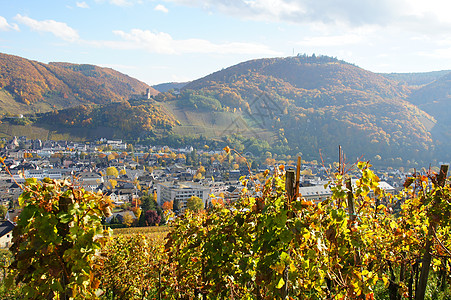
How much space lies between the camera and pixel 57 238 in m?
2.04

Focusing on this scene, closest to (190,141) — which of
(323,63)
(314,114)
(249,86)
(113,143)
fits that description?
(113,143)

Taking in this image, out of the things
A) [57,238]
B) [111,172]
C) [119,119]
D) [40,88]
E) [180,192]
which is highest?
[40,88]

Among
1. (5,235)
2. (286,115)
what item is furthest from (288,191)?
(286,115)

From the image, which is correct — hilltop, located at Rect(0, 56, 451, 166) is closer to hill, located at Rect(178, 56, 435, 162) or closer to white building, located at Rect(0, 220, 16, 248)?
hill, located at Rect(178, 56, 435, 162)

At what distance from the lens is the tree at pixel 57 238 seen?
2025mm

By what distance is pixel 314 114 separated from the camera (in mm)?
120375

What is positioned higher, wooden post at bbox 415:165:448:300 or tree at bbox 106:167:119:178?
wooden post at bbox 415:165:448:300

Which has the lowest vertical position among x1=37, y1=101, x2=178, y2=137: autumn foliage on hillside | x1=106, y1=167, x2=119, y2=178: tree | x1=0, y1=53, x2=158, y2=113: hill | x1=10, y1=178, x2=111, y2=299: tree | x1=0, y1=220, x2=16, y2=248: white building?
x1=106, y1=167, x2=119, y2=178: tree

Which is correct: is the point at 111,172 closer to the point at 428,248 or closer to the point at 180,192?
the point at 180,192

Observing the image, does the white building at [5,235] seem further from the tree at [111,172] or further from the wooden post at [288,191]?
the tree at [111,172]

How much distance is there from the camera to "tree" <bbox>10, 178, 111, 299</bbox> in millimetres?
2025

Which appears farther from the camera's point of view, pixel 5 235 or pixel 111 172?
pixel 111 172

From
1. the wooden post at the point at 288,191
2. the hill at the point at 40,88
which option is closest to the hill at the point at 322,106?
the hill at the point at 40,88

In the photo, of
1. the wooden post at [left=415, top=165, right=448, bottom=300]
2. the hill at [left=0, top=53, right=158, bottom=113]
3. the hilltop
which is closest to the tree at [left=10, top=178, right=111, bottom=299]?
the wooden post at [left=415, top=165, right=448, bottom=300]
